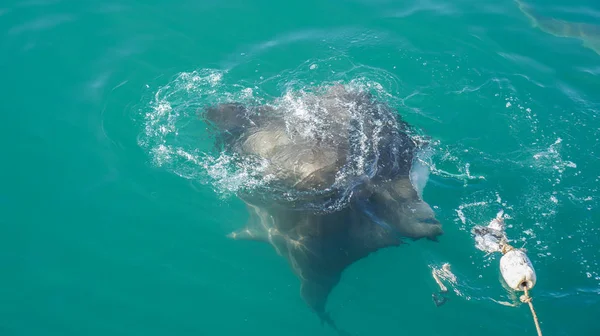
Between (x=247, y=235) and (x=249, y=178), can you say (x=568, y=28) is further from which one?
(x=247, y=235)

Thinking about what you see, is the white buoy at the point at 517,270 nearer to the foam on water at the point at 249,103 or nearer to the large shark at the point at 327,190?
the large shark at the point at 327,190

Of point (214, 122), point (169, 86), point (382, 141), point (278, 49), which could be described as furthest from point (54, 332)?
point (278, 49)

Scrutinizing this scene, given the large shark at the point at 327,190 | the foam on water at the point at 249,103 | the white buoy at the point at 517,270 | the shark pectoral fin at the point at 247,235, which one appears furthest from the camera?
the foam on water at the point at 249,103

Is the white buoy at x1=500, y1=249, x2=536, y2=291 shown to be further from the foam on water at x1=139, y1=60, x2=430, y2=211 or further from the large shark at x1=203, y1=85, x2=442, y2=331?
the foam on water at x1=139, y1=60, x2=430, y2=211

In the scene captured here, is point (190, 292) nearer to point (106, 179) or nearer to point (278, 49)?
point (106, 179)

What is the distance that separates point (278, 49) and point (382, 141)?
4.84 m

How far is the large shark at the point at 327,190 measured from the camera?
33.7 feet

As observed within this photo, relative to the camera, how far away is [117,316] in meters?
10.1

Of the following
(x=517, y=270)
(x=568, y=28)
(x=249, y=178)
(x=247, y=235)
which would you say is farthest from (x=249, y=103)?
(x=568, y=28)

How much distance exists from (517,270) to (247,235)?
554 cm

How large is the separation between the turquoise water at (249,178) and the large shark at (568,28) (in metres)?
0.07

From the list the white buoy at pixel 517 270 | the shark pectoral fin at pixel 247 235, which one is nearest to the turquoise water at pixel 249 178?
the shark pectoral fin at pixel 247 235

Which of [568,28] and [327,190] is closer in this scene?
[327,190]

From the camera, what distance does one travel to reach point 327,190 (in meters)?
10.5
